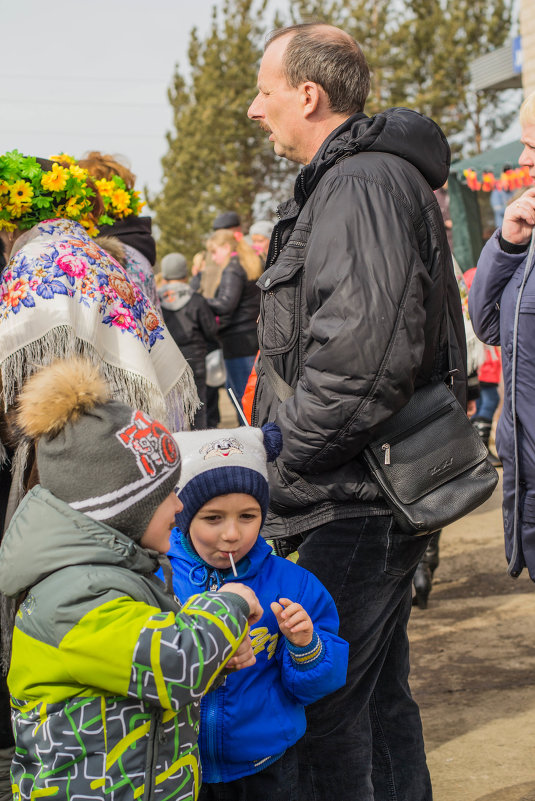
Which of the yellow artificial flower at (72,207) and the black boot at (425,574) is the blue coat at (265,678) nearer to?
the yellow artificial flower at (72,207)

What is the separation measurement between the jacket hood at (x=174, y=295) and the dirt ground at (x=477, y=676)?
296 centimetres

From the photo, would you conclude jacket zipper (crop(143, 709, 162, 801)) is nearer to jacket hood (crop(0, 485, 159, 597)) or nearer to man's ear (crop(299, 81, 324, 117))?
jacket hood (crop(0, 485, 159, 597))

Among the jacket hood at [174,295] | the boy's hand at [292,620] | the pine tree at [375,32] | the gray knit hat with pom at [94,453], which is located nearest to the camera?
the gray knit hat with pom at [94,453]

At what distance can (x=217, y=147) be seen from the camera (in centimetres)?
3425

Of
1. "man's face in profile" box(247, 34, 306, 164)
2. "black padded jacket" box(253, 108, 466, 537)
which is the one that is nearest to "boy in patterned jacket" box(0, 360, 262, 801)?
"black padded jacket" box(253, 108, 466, 537)

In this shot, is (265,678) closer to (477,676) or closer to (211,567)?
(211,567)

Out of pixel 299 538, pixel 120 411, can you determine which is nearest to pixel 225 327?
pixel 299 538

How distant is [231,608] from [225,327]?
21.6 feet

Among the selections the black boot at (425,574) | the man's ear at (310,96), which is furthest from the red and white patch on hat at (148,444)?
the black boot at (425,574)

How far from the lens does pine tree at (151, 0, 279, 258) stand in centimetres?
3406

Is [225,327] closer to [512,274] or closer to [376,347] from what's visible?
[512,274]

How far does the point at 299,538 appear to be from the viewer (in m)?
2.50

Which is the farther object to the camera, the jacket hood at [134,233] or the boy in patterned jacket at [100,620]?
the jacket hood at [134,233]

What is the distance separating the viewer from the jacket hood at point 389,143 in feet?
7.99
